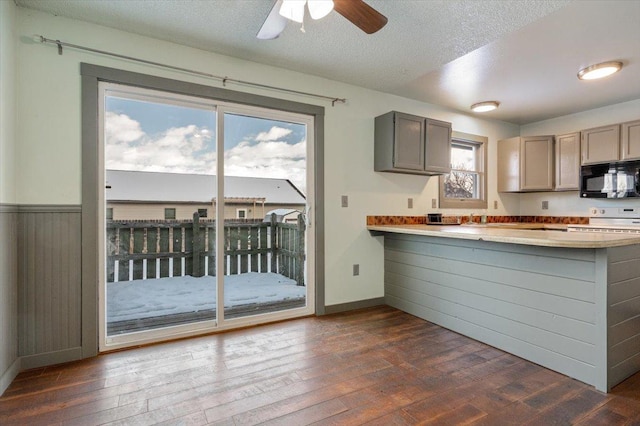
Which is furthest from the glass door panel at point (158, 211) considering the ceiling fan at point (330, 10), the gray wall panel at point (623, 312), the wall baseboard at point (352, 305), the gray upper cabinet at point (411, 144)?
the gray wall panel at point (623, 312)

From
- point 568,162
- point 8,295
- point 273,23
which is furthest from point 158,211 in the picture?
point 568,162

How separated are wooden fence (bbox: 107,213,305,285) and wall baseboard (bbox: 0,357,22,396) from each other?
2.35ft

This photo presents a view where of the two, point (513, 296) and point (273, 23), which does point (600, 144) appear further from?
point (273, 23)

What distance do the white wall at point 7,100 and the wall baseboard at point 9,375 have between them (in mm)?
1059

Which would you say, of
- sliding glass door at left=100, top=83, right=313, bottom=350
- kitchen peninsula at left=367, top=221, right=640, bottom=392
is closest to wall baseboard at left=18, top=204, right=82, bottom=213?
sliding glass door at left=100, top=83, right=313, bottom=350

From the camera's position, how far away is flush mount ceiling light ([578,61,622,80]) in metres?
2.93

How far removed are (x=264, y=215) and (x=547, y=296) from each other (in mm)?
2429

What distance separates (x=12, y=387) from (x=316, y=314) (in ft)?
7.53

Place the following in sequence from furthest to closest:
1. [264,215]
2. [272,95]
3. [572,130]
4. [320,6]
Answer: [572,130] → [264,215] → [272,95] → [320,6]

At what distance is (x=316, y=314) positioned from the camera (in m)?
3.34

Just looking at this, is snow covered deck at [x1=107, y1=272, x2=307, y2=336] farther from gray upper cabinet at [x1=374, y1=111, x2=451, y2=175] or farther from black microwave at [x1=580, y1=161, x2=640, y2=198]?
black microwave at [x1=580, y1=161, x2=640, y2=198]

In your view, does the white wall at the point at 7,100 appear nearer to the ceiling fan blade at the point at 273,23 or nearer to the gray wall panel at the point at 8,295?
the gray wall panel at the point at 8,295

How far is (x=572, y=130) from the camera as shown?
14.7ft

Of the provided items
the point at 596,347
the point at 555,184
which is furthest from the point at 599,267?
the point at 555,184
